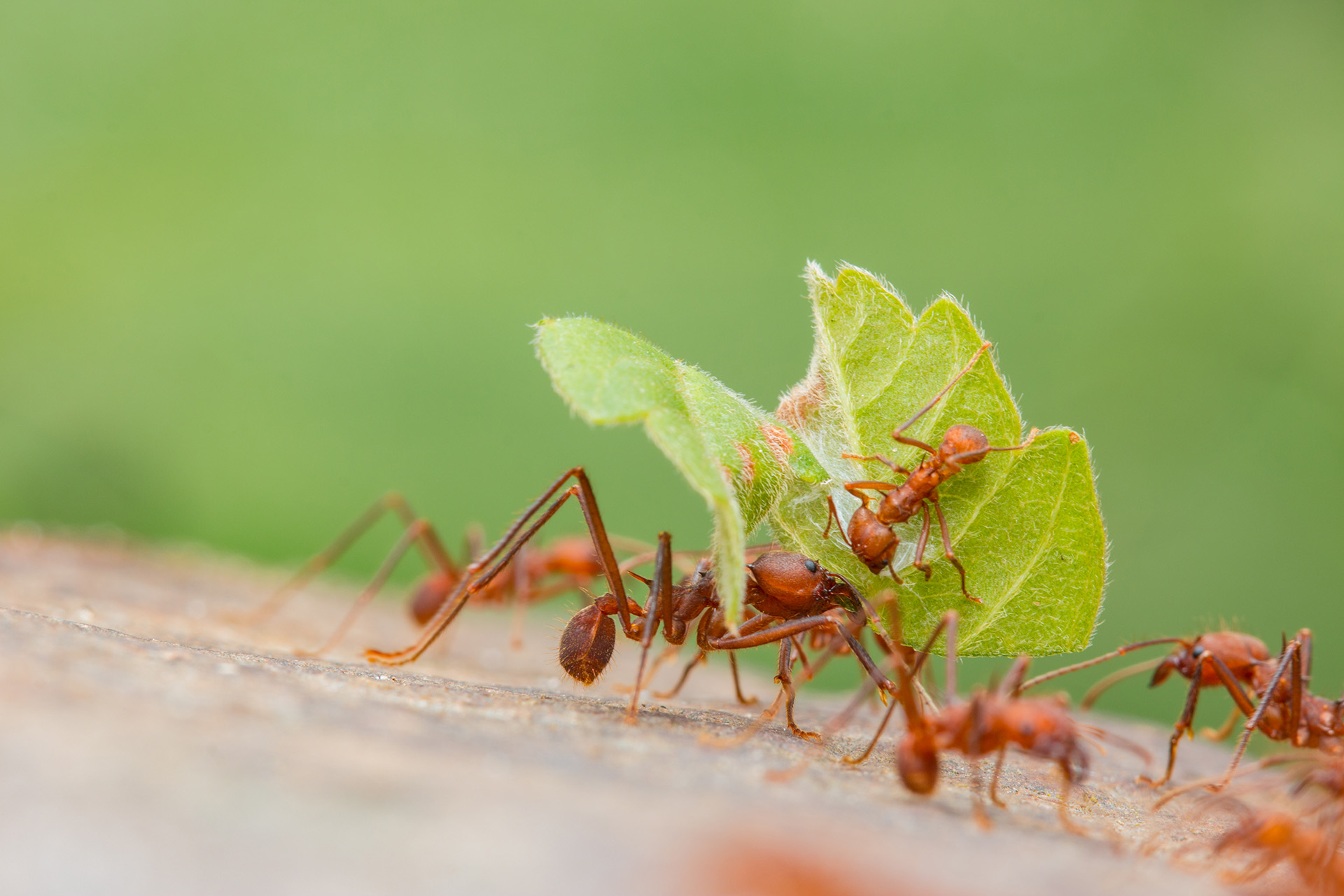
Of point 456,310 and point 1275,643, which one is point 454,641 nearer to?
point 456,310

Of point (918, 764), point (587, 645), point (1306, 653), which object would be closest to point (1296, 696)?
point (1306, 653)

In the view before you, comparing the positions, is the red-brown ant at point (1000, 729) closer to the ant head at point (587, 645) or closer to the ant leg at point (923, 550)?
the ant leg at point (923, 550)

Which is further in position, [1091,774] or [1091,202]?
[1091,202]

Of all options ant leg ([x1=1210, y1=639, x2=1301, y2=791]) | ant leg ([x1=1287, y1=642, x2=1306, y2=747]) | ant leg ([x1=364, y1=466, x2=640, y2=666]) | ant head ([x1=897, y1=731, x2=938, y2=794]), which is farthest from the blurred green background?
ant head ([x1=897, y1=731, x2=938, y2=794])

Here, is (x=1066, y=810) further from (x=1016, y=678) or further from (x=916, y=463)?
(x=916, y=463)

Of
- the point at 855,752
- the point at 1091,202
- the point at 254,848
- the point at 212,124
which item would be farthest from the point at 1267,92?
the point at 254,848
